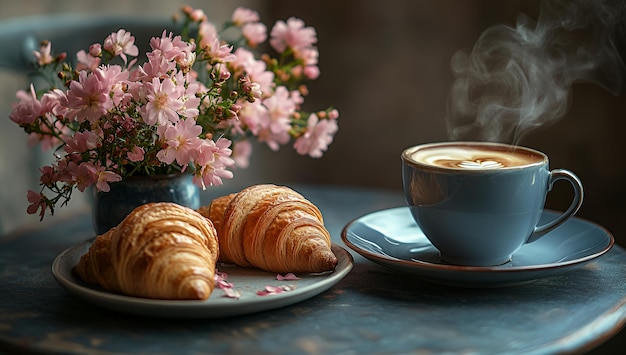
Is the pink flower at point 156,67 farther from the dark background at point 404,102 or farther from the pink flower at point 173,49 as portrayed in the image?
the dark background at point 404,102

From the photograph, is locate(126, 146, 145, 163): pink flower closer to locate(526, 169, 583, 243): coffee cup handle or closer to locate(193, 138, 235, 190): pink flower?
locate(193, 138, 235, 190): pink flower

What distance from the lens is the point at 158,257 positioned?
83cm

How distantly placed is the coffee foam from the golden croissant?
183 millimetres

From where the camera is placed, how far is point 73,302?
3.02ft

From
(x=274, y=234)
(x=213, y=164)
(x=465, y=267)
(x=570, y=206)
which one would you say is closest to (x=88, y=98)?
(x=213, y=164)

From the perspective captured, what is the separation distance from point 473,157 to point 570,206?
0.14m

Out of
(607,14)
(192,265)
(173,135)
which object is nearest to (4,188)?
(173,135)

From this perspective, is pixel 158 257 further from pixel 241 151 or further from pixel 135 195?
pixel 241 151

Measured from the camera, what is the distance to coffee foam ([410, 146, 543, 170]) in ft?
3.36

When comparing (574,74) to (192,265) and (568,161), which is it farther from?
(192,265)

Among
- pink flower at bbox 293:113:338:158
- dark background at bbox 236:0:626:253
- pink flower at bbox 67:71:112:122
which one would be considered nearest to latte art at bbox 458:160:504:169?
pink flower at bbox 293:113:338:158

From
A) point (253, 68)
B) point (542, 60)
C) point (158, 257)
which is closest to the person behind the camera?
point (158, 257)

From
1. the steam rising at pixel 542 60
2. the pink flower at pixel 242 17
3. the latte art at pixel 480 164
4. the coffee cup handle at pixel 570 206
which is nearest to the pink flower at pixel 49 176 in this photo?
the pink flower at pixel 242 17

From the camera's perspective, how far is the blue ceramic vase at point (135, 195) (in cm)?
110
